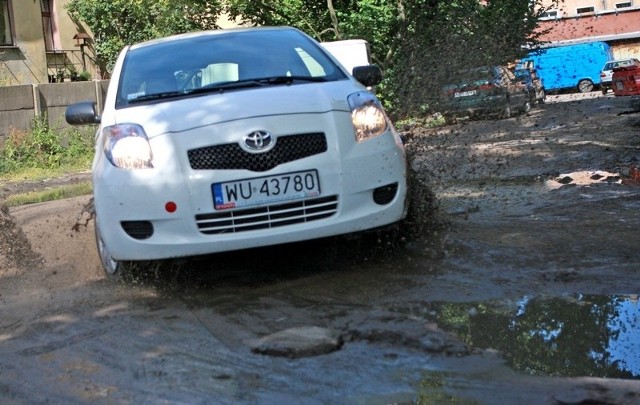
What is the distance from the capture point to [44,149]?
1938 cm

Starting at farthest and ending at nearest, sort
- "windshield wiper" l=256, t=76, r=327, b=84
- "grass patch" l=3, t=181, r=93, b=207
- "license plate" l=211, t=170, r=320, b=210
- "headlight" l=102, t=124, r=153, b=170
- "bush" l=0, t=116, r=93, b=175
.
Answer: "bush" l=0, t=116, r=93, b=175 → "grass patch" l=3, t=181, r=93, b=207 → "windshield wiper" l=256, t=76, r=327, b=84 → "headlight" l=102, t=124, r=153, b=170 → "license plate" l=211, t=170, r=320, b=210

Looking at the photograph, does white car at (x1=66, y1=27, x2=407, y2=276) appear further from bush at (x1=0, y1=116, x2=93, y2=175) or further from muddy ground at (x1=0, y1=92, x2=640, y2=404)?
bush at (x1=0, y1=116, x2=93, y2=175)

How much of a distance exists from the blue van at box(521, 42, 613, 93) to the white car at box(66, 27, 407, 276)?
4869cm

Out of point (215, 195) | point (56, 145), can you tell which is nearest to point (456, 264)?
point (215, 195)

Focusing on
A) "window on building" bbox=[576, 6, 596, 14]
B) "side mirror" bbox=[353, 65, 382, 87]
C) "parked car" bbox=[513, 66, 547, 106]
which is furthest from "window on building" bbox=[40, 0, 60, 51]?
"window on building" bbox=[576, 6, 596, 14]

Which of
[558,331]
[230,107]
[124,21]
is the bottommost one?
[558,331]

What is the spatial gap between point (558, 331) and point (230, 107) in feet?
7.67

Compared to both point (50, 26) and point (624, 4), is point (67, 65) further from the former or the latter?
point (624, 4)

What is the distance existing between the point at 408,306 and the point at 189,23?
85.3ft

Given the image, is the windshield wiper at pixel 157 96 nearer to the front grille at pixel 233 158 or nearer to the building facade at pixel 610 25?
the front grille at pixel 233 158

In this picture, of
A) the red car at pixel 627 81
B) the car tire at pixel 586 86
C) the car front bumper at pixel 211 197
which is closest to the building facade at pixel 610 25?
the car tire at pixel 586 86

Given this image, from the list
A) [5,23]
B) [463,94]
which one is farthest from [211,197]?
[5,23]

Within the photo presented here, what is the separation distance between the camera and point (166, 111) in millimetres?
5465

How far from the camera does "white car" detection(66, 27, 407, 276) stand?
509cm
